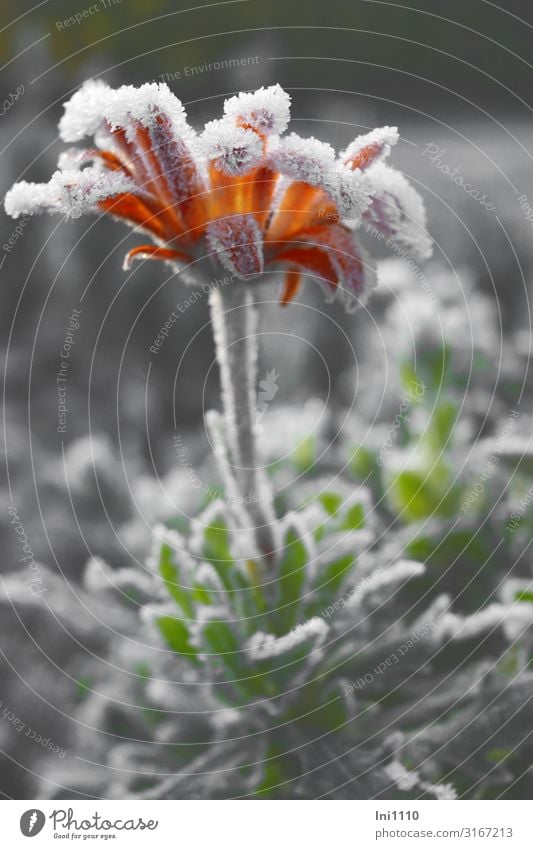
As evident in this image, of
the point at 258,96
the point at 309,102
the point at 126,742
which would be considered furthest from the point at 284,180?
the point at 126,742

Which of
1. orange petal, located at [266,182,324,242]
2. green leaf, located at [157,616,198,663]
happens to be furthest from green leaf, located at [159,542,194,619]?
orange petal, located at [266,182,324,242]

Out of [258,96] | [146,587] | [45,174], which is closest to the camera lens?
[258,96]

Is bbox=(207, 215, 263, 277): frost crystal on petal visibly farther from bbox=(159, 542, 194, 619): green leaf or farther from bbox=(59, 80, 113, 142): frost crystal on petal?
bbox=(159, 542, 194, 619): green leaf

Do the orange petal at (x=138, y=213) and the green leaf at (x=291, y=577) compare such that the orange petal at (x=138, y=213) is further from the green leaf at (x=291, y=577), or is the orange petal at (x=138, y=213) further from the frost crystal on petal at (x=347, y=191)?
the green leaf at (x=291, y=577)

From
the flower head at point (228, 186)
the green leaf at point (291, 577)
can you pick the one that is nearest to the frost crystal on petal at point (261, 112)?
the flower head at point (228, 186)

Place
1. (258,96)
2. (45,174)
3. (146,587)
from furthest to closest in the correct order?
(45,174) < (146,587) < (258,96)
